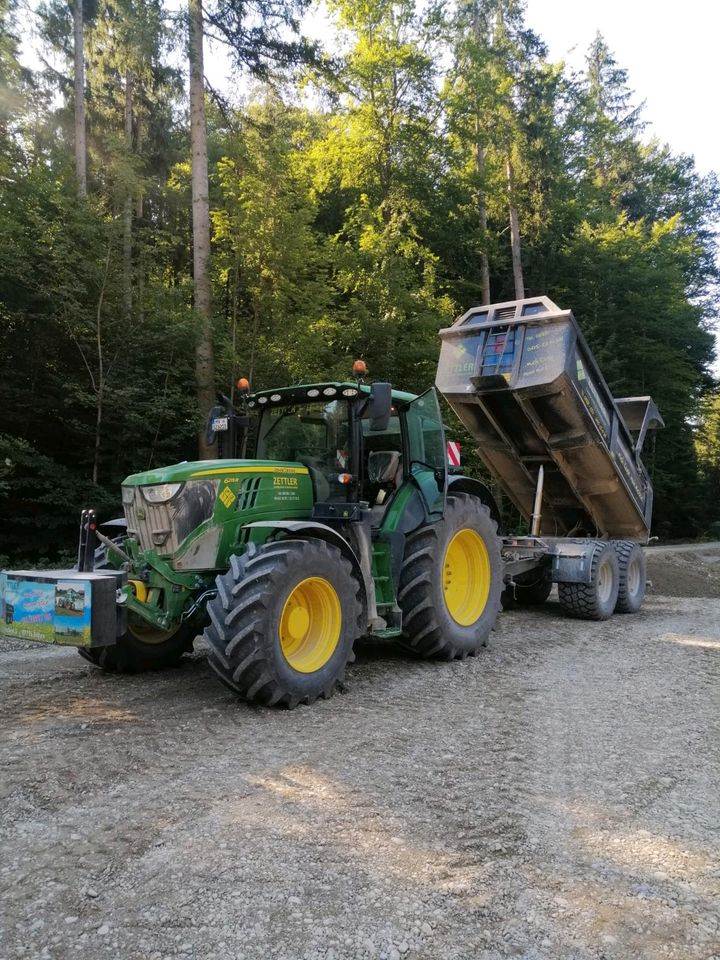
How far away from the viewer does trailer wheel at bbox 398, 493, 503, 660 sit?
19.3 ft

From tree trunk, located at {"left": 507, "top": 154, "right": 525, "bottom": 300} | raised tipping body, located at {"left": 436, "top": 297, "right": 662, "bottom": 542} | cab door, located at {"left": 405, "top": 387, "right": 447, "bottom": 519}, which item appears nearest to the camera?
cab door, located at {"left": 405, "top": 387, "right": 447, "bottom": 519}

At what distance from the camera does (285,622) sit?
4668mm

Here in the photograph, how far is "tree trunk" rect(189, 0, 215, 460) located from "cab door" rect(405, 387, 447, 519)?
7.40m

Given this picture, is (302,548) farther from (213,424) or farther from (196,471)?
(213,424)

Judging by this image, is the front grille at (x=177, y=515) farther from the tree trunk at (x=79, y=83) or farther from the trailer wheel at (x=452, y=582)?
the tree trunk at (x=79, y=83)

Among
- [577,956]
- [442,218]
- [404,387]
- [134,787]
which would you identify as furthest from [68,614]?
[442,218]

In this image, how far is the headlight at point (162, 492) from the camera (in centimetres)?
480

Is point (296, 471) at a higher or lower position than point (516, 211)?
lower

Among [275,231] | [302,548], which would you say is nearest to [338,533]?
[302,548]

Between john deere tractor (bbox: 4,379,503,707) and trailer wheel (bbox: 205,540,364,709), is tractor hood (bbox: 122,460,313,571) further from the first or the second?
trailer wheel (bbox: 205,540,364,709)

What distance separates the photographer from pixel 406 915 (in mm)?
2357

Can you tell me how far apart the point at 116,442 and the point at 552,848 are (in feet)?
36.0

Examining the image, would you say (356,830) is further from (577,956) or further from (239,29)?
(239,29)

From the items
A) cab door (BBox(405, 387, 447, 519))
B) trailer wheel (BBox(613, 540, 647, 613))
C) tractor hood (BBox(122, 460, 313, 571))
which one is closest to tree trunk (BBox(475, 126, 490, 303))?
trailer wheel (BBox(613, 540, 647, 613))
